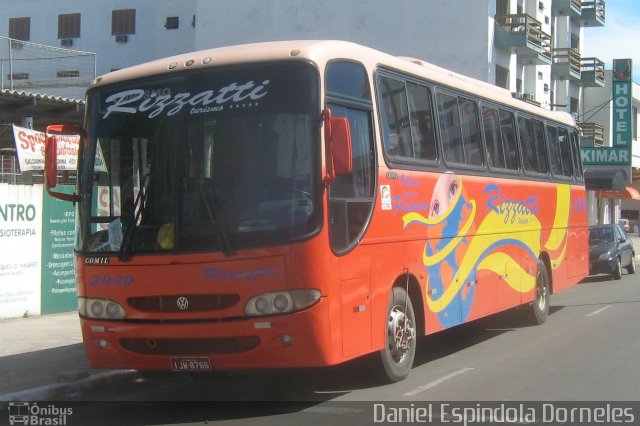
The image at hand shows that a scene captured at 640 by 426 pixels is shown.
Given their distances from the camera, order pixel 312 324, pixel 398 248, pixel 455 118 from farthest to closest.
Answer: pixel 455 118, pixel 398 248, pixel 312 324

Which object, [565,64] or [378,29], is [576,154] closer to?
[378,29]

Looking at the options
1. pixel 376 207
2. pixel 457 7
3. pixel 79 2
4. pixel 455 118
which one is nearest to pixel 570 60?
pixel 457 7

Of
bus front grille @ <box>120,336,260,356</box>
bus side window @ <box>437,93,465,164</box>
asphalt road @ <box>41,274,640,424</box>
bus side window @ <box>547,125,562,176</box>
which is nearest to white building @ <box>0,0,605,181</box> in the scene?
bus side window @ <box>547,125,562,176</box>

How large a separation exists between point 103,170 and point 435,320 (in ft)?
13.9

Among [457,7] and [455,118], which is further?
[457,7]

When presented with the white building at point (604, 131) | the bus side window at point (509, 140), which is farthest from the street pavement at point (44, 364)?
the white building at point (604, 131)

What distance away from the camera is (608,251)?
74.6 ft

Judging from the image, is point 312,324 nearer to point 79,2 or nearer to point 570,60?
point 570,60

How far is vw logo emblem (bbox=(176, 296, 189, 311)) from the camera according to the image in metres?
7.30

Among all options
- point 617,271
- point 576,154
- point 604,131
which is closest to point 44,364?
point 576,154

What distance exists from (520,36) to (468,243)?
22691 mm

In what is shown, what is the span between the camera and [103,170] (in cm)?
793

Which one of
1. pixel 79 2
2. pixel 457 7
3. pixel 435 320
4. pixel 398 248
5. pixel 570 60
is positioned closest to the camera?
pixel 398 248

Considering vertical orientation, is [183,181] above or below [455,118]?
below
